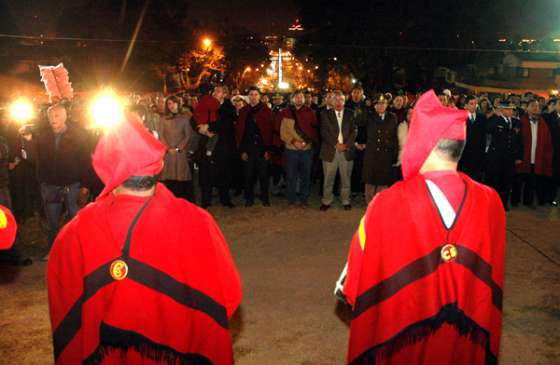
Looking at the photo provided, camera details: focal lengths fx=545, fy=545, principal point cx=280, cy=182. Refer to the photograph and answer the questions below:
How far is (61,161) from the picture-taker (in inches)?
274

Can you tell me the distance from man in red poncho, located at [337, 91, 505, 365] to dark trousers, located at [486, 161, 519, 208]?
743 centimetres

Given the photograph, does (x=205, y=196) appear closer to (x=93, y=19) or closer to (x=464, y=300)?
(x=464, y=300)

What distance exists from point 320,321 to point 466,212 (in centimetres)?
281

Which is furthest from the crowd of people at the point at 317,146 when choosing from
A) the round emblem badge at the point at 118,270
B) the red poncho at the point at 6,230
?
the round emblem badge at the point at 118,270

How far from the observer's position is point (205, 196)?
1032 cm

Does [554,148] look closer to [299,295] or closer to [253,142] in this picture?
[253,142]

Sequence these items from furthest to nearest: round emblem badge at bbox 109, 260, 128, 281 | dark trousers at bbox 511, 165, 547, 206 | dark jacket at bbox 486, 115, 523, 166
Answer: dark trousers at bbox 511, 165, 547, 206 < dark jacket at bbox 486, 115, 523, 166 < round emblem badge at bbox 109, 260, 128, 281

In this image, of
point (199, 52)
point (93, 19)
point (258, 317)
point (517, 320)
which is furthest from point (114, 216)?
point (199, 52)

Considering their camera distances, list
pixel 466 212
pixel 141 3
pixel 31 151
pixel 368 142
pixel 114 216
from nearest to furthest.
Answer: pixel 114 216 → pixel 466 212 → pixel 31 151 → pixel 368 142 → pixel 141 3

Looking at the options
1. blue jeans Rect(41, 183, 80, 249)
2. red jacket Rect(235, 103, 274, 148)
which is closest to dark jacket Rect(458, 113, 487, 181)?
red jacket Rect(235, 103, 274, 148)

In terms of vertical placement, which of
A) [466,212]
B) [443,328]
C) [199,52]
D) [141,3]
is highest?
[141,3]

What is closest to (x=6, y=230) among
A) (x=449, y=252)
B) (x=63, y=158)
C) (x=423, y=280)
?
(x=423, y=280)

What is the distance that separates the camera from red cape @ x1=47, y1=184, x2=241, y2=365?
2.80 meters

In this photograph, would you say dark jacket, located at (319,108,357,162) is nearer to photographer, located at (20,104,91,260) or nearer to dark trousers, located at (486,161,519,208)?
dark trousers, located at (486,161,519,208)
